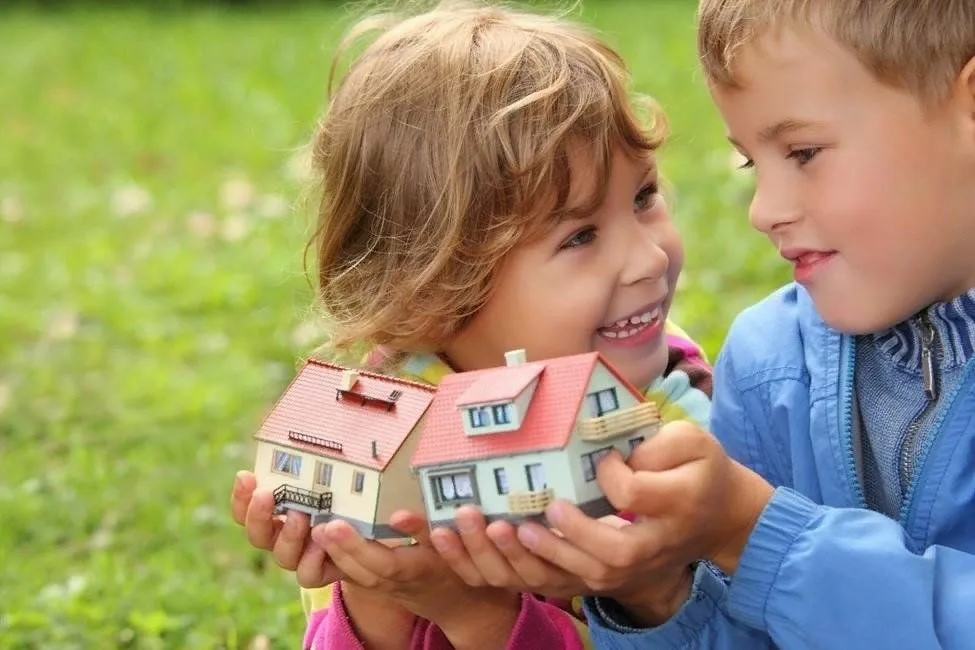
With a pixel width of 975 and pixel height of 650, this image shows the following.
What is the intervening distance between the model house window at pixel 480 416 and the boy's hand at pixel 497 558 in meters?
0.12

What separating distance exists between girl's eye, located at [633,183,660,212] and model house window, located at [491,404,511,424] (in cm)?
99

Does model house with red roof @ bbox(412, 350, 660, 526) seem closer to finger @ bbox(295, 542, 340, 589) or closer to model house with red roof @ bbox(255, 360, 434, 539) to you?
model house with red roof @ bbox(255, 360, 434, 539)

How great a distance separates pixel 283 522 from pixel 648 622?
629mm

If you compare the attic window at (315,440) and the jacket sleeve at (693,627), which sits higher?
the attic window at (315,440)

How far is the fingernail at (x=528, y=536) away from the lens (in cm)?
224

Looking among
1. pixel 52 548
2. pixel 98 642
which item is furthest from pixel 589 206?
pixel 52 548

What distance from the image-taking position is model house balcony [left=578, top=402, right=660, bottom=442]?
2.20 meters

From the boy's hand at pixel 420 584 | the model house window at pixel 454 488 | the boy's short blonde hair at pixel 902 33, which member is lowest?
the boy's hand at pixel 420 584

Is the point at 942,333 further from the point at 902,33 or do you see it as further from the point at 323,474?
the point at 323,474

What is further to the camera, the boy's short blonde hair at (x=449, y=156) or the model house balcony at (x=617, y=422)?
the boy's short blonde hair at (x=449, y=156)

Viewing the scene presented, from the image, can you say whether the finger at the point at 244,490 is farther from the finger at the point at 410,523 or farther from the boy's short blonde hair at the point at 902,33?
the boy's short blonde hair at the point at 902,33

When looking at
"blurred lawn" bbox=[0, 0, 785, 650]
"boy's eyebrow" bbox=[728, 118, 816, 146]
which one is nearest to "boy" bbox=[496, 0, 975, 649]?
"boy's eyebrow" bbox=[728, 118, 816, 146]

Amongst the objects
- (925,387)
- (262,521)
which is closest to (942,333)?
(925,387)

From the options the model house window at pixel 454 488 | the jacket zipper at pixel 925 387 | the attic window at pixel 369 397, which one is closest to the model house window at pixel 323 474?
the attic window at pixel 369 397
